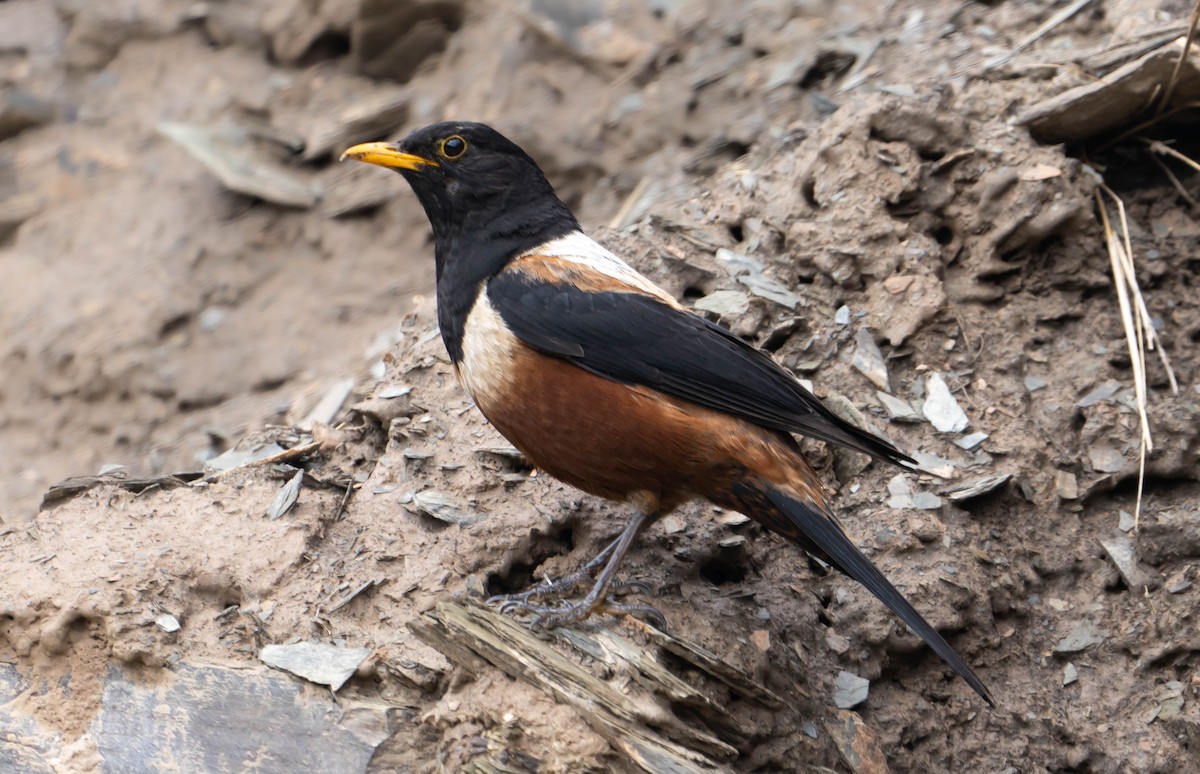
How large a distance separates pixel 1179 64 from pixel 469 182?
3.08 meters

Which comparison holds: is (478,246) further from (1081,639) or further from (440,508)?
(1081,639)

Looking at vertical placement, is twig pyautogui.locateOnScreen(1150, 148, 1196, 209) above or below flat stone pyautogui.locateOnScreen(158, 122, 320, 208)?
above

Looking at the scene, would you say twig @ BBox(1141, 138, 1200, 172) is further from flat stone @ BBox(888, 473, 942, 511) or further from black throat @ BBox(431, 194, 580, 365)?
black throat @ BBox(431, 194, 580, 365)

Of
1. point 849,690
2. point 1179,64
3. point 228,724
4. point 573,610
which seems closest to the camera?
point 228,724

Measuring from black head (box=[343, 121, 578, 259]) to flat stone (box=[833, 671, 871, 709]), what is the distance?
1.93 metres

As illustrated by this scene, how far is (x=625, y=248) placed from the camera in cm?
529

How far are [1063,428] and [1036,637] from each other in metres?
0.88

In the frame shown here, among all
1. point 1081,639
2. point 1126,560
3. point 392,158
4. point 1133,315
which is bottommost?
point 1081,639

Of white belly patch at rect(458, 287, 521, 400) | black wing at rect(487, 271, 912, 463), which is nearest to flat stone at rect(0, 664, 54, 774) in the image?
white belly patch at rect(458, 287, 521, 400)

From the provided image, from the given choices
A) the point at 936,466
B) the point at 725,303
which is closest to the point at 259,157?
the point at 725,303

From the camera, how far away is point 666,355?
409 cm

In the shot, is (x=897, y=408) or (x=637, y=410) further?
(x=897, y=408)

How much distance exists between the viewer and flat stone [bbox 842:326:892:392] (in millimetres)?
4949

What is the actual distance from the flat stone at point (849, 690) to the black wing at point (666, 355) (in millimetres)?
796
